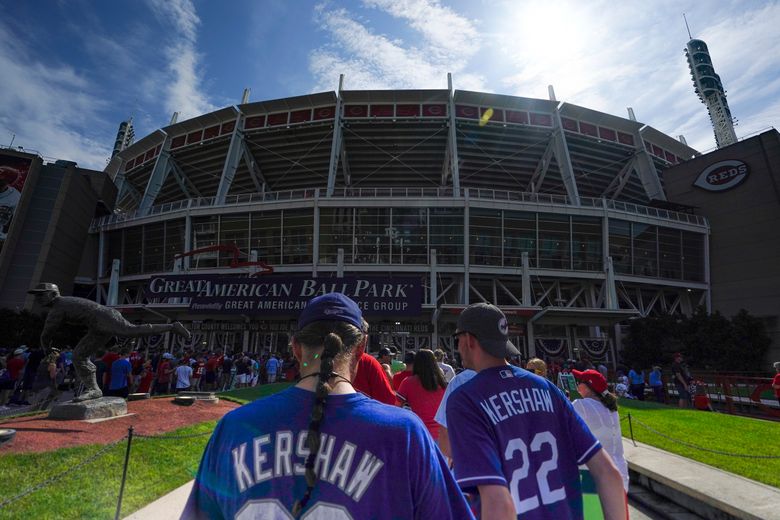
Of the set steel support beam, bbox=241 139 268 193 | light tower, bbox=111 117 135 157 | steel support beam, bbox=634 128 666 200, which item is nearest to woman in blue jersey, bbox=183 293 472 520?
steel support beam, bbox=241 139 268 193

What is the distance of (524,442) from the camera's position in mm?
2033

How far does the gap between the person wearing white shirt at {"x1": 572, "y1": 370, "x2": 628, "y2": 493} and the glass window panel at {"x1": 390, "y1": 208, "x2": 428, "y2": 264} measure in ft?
95.5

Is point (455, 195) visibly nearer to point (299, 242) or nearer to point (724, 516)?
point (299, 242)

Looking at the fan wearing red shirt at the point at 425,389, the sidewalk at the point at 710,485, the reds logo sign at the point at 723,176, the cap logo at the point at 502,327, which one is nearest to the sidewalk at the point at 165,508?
the fan wearing red shirt at the point at 425,389

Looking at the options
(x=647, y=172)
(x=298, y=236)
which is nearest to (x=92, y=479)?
(x=298, y=236)

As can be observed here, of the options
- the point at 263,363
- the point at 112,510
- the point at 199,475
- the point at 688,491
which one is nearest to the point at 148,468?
the point at 112,510

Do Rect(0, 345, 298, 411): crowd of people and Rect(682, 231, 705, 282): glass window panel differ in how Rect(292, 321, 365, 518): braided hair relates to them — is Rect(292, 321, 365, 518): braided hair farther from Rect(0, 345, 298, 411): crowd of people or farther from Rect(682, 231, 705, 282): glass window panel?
Rect(682, 231, 705, 282): glass window panel

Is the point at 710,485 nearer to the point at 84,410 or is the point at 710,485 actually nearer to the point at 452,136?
the point at 84,410

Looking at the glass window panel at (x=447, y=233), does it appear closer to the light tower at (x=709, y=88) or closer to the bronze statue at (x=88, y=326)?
the bronze statue at (x=88, y=326)

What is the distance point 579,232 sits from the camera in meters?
33.5

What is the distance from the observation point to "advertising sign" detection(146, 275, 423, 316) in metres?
25.8

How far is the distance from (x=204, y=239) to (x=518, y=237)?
2588cm

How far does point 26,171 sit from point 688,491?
51.6 meters

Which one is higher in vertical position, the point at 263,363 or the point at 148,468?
the point at 263,363
